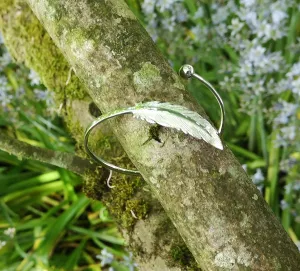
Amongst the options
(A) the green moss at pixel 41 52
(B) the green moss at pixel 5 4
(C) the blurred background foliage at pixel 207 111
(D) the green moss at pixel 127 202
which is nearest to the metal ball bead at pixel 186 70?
(D) the green moss at pixel 127 202

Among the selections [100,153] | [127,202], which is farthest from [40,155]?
[127,202]

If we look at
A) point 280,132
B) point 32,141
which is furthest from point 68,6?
point 32,141

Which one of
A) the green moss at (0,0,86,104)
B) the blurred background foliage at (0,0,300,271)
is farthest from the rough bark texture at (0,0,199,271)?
the blurred background foliage at (0,0,300,271)

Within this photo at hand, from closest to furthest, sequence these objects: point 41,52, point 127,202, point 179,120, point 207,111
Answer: point 179,120 < point 127,202 < point 41,52 < point 207,111

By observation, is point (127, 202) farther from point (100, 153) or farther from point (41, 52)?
point (41, 52)

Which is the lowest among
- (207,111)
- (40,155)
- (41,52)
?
(207,111)

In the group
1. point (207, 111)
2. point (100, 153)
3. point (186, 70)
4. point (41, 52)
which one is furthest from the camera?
point (207, 111)
